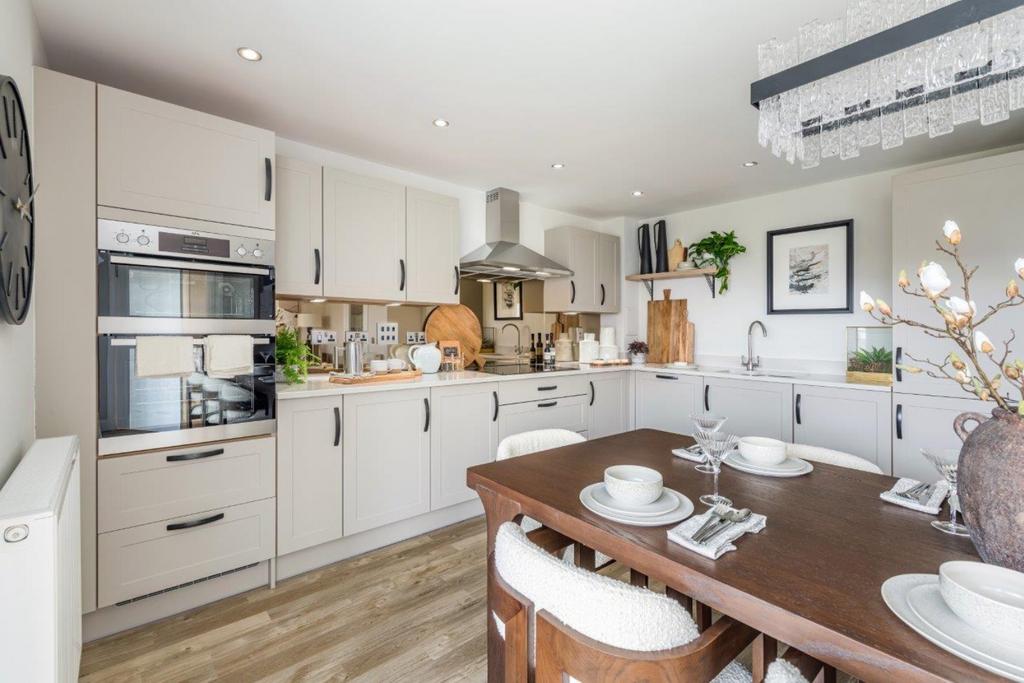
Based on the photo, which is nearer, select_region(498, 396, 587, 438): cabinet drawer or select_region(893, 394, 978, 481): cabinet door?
select_region(893, 394, 978, 481): cabinet door

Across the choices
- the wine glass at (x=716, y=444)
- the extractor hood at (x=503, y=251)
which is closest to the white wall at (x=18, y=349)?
the wine glass at (x=716, y=444)

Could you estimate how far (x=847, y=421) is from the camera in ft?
9.48

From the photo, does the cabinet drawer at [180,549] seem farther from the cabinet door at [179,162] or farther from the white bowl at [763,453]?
the white bowl at [763,453]

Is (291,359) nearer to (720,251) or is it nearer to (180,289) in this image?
(180,289)

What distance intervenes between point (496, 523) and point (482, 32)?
1782 millimetres

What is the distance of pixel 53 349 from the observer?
5.54 ft

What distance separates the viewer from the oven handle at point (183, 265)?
72.0 inches

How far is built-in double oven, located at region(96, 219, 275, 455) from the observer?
1794 mm

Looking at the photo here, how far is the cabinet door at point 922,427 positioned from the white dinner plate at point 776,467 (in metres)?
1.77

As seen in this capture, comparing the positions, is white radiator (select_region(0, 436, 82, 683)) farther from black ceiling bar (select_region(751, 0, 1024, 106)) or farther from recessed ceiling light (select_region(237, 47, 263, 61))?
black ceiling bar (select_region(751, 0, 1024, 106))

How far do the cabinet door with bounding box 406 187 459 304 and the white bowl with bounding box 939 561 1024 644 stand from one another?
276 centimetres

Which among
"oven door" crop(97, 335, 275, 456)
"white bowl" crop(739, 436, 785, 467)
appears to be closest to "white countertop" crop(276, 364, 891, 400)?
"oven door" crop(97, 335, 275, 456)

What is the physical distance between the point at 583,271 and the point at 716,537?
11.0 feet

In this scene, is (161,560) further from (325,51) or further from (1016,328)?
(1016,328)
